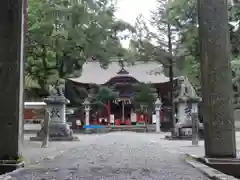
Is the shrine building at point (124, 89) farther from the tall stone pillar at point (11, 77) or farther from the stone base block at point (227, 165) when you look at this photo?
the tall stone pillar at point (11, 77)

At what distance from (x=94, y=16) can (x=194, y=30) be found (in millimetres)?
5996

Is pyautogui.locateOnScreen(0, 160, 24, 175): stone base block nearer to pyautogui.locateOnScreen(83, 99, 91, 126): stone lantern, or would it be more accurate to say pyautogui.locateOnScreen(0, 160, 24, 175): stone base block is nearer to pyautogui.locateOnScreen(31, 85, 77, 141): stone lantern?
pyautogui.locateOnScreen(31, 85, 77, 141): stone lantern

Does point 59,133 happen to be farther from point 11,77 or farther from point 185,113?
point 11,77

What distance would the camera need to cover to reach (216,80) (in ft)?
18.0

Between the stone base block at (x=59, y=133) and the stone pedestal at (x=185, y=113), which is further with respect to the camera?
the stone pedestal at (x=185, y=113)

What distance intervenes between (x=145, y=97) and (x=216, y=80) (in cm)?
2306

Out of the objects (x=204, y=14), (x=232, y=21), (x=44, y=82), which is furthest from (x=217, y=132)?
(x=44, y=82)

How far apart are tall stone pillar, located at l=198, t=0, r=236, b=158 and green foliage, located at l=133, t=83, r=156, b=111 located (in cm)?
2255

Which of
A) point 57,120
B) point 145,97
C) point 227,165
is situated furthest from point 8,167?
point 145,97

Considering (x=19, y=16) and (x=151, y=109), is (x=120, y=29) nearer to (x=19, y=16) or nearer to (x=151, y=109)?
(x=151, y=109)

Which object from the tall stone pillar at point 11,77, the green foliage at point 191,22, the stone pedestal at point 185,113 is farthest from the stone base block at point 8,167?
the stone pedestal at point 185,113

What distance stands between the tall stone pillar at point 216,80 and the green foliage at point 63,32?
2.75 meters

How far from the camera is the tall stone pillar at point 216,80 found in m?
5.39

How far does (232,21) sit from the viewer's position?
11609 mm
